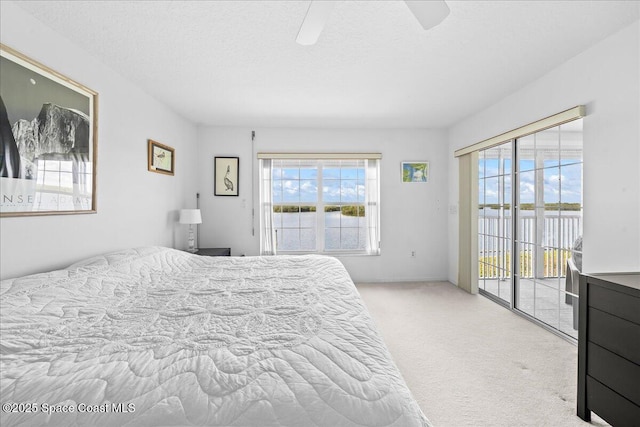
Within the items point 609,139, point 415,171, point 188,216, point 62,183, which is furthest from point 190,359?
point 415,171

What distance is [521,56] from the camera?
2.62m

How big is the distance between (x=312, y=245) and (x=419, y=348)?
8.72 ft

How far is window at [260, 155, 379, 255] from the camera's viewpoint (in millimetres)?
5070

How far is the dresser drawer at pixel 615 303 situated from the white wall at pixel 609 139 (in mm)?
684

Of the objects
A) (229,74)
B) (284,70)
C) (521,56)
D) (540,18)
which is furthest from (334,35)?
(521,56)

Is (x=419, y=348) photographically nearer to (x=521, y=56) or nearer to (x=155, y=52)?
(x=521, y=56)

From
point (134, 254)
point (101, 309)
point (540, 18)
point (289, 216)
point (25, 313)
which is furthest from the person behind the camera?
point (289, 216)

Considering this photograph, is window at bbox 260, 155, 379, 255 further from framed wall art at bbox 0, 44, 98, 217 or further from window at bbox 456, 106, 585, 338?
framed wall art at bbox 0, 44, 98, 217

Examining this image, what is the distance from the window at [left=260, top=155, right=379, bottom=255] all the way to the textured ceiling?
1.41 metres

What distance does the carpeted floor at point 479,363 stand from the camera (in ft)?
6.25

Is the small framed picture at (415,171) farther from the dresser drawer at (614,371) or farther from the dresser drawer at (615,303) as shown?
the dresser drawer at (614,371)

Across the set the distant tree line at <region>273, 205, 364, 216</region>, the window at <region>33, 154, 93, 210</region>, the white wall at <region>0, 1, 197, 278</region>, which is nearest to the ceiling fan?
the white wall at <region>0, 1, 197, 278</region>

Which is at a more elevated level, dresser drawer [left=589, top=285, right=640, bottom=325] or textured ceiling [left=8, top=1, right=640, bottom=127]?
textured ceiling [left=8, top=1, right=640, bottom=127]

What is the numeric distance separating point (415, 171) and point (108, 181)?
13.5 ft
